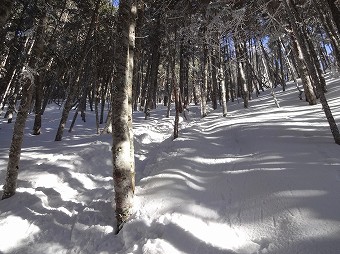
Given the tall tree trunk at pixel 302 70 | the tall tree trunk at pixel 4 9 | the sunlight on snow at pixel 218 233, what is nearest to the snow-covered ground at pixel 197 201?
the sunlight on snow at pixel 218 233

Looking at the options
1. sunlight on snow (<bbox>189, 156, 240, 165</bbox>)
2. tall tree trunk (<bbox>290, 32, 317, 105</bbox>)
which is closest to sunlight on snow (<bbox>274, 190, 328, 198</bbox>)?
sunlight on snow (<bbox>189, 156, 240, 165</bbox>)

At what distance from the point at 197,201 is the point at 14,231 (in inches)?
124

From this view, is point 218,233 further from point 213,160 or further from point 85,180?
point 85,180

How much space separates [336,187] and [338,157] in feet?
5.26

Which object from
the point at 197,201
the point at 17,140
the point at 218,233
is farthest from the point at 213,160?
the point at 17,140

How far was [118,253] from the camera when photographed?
4.48m

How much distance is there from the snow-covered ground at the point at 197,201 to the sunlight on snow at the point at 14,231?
0.05ft

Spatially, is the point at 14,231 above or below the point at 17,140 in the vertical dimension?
below

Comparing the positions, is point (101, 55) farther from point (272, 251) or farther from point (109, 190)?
point (272, 251)

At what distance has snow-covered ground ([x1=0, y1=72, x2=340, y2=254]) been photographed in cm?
421

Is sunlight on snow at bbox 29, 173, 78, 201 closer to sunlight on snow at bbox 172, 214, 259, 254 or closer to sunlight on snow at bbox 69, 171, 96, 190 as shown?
sunlight on snow at bbox 69, 171, 96, 190

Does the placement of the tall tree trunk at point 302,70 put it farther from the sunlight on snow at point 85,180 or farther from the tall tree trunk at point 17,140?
the tall tree trunk at point 17,140

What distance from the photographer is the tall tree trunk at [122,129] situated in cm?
534

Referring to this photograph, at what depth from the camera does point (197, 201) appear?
5434mm
